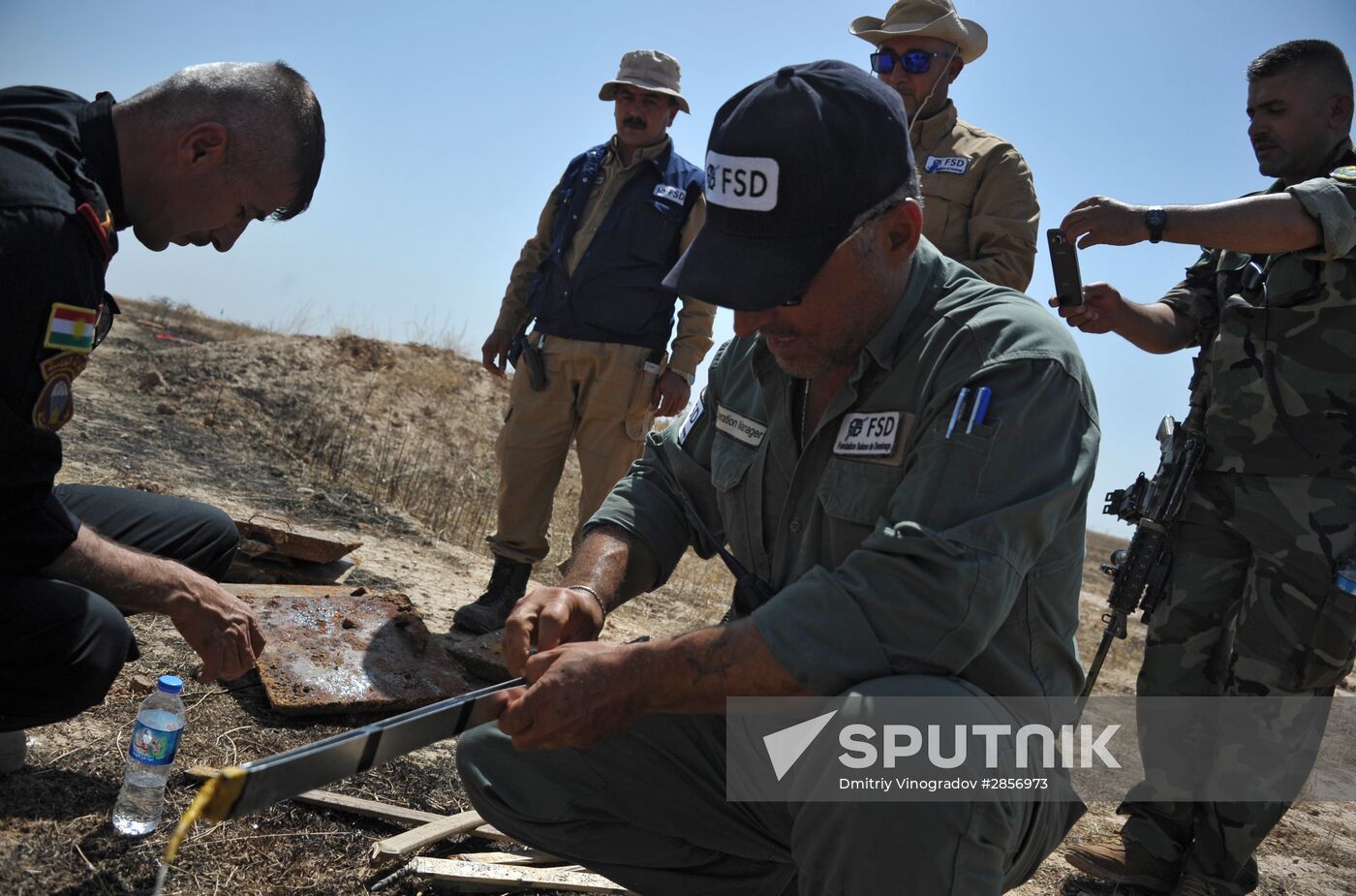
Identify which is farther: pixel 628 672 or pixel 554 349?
pixel 554 349

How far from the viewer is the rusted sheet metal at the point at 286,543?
4.64m

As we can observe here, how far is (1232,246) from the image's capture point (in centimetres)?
339

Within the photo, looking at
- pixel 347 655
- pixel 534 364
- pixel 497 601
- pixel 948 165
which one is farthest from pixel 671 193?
pixel 347 655

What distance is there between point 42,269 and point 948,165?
321 centimetres

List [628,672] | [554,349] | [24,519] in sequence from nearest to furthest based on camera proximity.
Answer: [628,672] < [24,519] < [554,349]

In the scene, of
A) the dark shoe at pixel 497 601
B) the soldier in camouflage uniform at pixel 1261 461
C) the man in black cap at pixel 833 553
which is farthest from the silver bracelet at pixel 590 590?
the dark shoe at pixel 497 601

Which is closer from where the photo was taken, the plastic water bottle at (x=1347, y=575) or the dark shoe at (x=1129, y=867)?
the plastic water bottle at (x=1347, y=575)

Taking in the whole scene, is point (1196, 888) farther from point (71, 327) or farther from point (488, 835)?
point (71, 327)

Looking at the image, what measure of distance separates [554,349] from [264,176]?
2.46m

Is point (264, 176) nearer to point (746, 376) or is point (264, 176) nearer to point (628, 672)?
point (746, 376)

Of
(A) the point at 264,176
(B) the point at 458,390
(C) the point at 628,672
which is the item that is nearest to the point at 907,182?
(C) the point at 628,672

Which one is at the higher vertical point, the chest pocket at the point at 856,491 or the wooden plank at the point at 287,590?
the chest pocket at the point at 856,491

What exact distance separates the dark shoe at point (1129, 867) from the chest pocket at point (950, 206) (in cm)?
224

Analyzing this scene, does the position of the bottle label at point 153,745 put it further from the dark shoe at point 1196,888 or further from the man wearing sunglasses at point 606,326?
the dark shoe at point 1196,888
